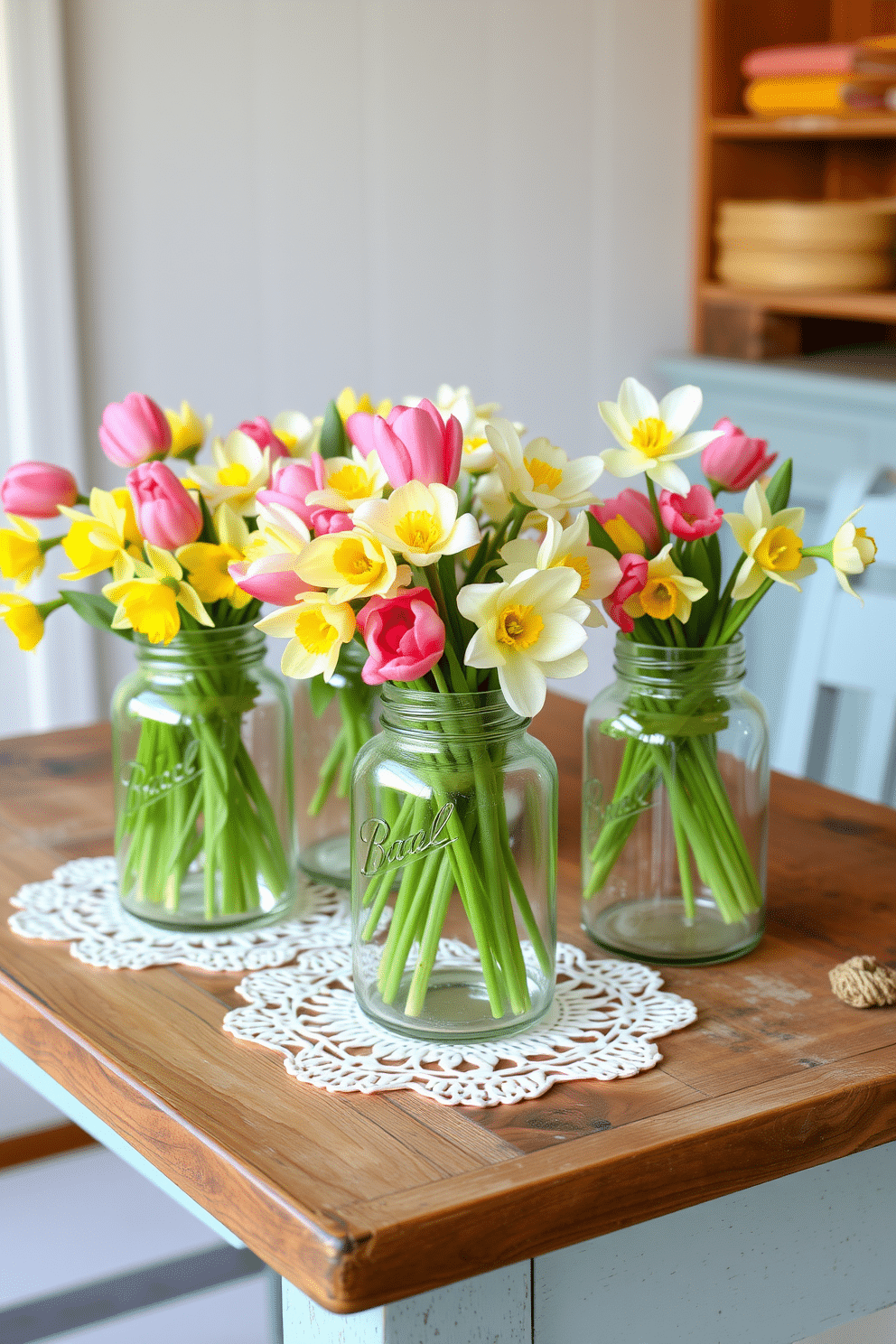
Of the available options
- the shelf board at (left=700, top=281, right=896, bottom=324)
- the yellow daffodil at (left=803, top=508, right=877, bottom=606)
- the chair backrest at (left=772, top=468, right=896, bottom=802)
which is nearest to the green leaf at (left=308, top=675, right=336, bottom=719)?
the yellow daffodil at (left=803, top=508, right=877, bottom=606)

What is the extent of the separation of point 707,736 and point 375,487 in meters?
0.25

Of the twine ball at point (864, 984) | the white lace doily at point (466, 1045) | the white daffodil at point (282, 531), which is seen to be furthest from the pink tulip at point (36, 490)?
the twine ball at point (864, 984)

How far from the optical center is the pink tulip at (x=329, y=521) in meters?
0.73

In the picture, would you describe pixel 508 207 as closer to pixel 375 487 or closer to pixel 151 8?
pixel 151 8

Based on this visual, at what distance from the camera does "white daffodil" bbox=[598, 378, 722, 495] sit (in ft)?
2.81

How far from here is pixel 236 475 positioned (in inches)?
36.8

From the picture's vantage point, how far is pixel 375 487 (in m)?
0.82

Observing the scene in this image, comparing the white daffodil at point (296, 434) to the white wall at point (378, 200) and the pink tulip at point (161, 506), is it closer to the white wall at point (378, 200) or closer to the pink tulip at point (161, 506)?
the pink tulip at point (161, 506)

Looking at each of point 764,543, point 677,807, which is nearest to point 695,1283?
point 677,807

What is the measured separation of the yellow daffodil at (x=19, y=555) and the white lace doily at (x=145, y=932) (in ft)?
0.75

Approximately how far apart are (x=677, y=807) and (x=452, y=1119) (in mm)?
253

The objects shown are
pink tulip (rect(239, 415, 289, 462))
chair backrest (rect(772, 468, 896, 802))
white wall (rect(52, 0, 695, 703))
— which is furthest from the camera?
white wall (rect(52, 0, 695, 703))

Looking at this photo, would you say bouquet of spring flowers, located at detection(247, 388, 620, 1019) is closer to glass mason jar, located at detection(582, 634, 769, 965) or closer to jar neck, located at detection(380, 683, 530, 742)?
jar neck, located at detection(380, 683, 530, 742)

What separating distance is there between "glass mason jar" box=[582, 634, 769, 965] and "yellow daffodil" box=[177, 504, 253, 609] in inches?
9.1
